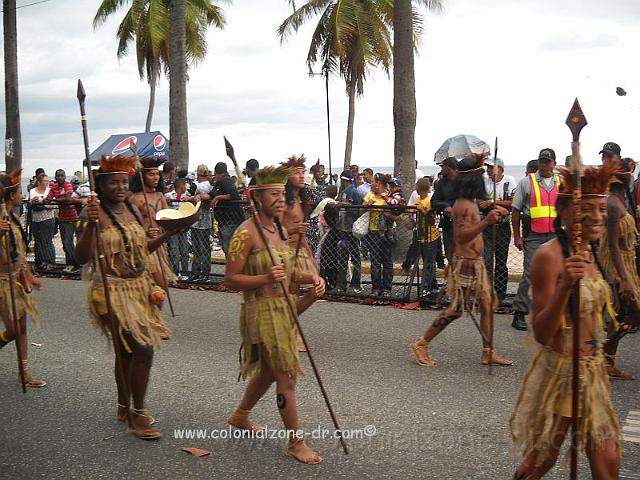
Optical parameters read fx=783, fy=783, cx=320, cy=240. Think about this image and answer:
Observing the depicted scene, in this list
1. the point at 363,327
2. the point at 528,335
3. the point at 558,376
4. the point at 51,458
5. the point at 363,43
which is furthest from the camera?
the point at 363,43

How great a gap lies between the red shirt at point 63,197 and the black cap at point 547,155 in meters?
8.88

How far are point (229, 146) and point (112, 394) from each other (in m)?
2.66

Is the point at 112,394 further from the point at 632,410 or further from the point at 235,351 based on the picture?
the point at 632,410

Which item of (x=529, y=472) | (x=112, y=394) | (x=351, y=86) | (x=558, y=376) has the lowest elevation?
(x=112, y=394)

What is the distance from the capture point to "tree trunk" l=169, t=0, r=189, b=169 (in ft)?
57.8

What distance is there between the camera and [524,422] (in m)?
3.80

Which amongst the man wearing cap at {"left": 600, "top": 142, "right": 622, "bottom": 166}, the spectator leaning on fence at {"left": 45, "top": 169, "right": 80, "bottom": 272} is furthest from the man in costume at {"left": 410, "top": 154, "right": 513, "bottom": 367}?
the spectator leaning on fence at {"left": 45, "top": 169, "right": 80, "bottom": 272}

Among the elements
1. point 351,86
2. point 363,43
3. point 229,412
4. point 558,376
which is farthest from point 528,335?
point 351,86

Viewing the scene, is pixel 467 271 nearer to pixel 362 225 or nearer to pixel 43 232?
pixel 362 225

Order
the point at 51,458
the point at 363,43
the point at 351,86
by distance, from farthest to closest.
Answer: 1. the point at 351,86
2. the point at 363,43
3. the point at 51,458

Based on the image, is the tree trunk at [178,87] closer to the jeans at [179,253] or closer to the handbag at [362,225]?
the jeans at [179,253]

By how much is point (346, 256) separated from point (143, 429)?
6.12 metres

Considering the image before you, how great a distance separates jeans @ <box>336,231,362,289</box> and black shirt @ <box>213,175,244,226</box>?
1.68 m

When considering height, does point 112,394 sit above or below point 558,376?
below
